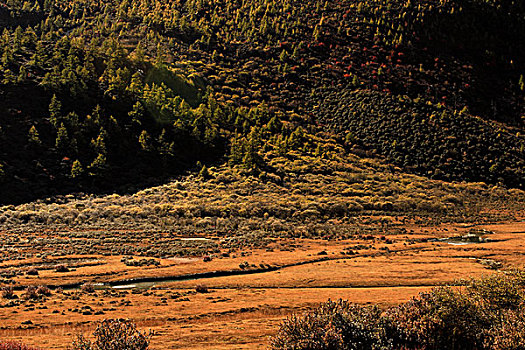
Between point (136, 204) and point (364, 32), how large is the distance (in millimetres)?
124241

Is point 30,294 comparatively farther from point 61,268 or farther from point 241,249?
point 241,249

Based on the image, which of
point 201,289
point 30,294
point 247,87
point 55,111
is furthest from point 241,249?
point 247,87

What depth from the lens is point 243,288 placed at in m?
28.5

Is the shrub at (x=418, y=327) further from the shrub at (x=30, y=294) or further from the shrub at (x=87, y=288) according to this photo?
the shrub at (x=30, y=294)

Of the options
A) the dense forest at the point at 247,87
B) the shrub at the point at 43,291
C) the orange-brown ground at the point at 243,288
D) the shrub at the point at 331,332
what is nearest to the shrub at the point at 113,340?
the orange-brown ground at the point at 243,288

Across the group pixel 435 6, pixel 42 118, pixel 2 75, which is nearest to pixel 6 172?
pixel 42 118

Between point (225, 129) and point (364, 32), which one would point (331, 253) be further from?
point (364, 32)

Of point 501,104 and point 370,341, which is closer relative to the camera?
point 370,341

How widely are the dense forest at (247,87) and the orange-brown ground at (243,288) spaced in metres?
46.1

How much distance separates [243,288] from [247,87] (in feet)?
365

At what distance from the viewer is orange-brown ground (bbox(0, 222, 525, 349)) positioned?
19.1 meters

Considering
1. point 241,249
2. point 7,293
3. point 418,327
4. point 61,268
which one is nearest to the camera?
point 418,327

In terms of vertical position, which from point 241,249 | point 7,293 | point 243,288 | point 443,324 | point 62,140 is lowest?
point 62,140

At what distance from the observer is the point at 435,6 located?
15675cm
